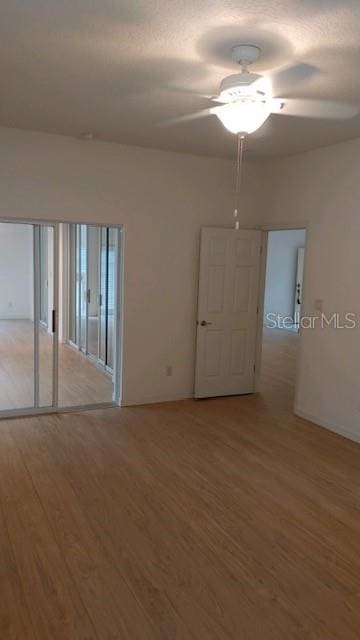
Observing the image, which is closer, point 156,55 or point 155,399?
point 156,55

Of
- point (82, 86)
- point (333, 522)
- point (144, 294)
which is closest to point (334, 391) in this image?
point (333, 522)

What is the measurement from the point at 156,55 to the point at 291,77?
2.92 feet

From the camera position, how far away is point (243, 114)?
2756mm

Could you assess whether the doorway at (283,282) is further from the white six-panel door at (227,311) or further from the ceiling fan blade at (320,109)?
the ceiling fan blade at (320,109)

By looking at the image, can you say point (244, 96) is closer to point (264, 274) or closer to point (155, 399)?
point (264, 274)

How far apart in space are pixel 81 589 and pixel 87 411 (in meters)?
2.83

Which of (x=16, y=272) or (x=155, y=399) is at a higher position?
(x=16, y=272)

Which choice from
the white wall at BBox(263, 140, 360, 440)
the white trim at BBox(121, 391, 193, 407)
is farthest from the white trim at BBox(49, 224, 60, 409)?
the white wall at BBox(263, 140, 360, 440)

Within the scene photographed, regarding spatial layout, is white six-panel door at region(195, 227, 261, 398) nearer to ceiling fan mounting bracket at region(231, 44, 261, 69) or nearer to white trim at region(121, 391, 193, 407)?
white trim at region(121, 391, 193, 407)

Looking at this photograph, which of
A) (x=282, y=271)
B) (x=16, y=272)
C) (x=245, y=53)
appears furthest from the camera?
A: (x=282, y=271)

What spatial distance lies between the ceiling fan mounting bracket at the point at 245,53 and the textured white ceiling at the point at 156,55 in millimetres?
48

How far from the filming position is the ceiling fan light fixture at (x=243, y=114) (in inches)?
108

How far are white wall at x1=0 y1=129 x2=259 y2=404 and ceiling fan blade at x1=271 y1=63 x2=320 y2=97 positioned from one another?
2137 millimetres

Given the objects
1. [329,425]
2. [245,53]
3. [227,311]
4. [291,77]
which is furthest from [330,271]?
[245,53]
